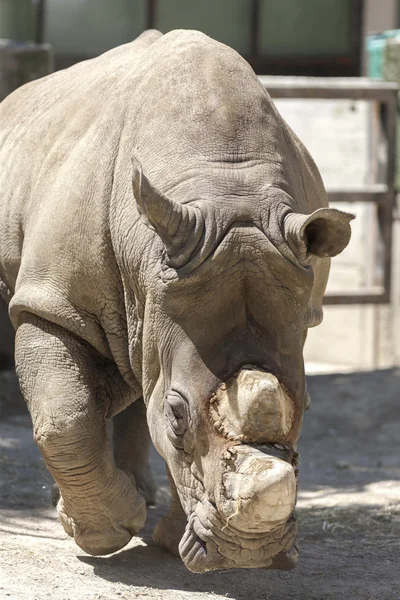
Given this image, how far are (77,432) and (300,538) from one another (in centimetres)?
164

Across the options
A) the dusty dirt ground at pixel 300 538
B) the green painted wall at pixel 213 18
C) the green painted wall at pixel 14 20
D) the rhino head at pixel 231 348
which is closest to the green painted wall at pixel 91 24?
the green painted wall at pixel 213 18

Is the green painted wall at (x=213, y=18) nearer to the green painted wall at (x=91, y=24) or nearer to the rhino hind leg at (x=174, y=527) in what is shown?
the green painted wall at (x=91, y=24)

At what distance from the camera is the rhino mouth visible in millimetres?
4031

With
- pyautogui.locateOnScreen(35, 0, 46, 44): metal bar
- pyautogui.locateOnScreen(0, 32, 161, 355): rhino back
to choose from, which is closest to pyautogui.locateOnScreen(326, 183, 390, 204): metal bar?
pyautogui.locateOnScreen(35, 0, 46, 44): metal bar

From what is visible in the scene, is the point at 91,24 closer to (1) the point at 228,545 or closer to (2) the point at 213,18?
(2) the point at 213,18

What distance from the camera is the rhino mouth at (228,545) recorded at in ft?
13.2

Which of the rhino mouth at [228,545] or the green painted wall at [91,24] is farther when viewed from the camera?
the green painted wall at [91,24]

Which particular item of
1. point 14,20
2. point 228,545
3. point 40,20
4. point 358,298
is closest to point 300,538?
point 228,545

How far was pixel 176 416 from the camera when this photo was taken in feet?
13.8

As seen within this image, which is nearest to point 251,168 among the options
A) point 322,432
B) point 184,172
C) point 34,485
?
point 184,172

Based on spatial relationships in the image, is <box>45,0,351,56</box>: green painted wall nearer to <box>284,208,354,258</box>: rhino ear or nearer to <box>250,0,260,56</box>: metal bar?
<box>250,0,260,56</box>: metal bar

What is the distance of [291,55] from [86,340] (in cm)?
951

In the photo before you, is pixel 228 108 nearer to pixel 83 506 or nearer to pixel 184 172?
pixel 184 172

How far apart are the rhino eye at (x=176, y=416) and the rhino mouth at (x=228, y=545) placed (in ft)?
0.81
